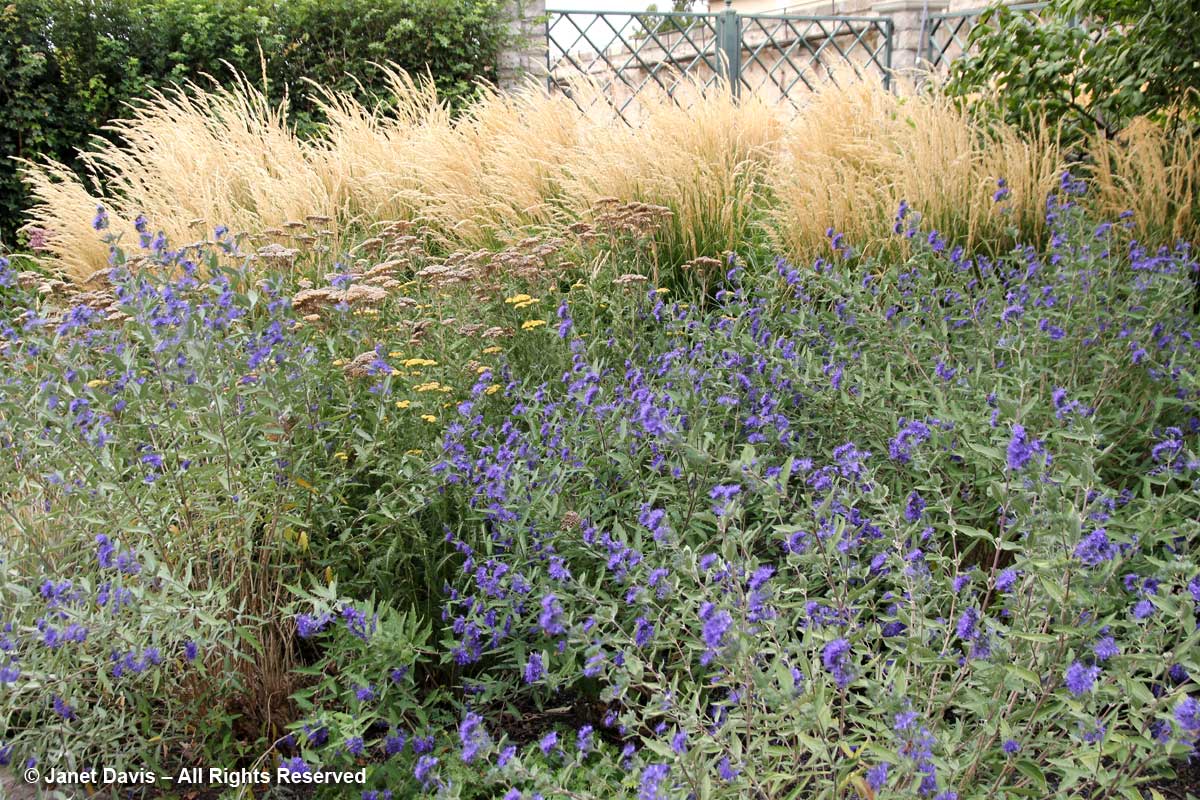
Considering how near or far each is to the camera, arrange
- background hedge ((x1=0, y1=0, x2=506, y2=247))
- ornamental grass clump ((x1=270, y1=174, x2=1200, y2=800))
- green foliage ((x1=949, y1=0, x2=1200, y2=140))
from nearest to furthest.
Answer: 1. ornamental grass clump ((x1=270, y1=174, x2=1200, y2=800))
2. green foliage ((x1=949, y1=0, x2=1200, y2=140))
3. background hedge ((x1=0, y1=0, x2=506, y2=247))

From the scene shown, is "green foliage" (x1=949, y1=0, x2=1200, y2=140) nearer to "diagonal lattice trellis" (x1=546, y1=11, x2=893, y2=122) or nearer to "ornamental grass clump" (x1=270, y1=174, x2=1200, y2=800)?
"ornamental grass clump" (x1=270, y1=174, x2=1200, y2=800)

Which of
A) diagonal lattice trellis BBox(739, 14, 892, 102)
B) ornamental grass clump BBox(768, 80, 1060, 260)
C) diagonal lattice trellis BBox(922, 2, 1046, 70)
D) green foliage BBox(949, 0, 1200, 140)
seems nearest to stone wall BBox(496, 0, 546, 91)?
diagonal lattice trellis BBox(739, 14, 892, 102)

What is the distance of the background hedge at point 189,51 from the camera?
8.52m

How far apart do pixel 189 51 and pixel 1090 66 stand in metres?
7.99

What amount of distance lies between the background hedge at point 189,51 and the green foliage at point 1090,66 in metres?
5.13

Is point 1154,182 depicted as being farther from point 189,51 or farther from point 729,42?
point 189,51

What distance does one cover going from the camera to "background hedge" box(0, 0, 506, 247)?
852cm

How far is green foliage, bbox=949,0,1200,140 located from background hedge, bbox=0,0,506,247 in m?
5.13

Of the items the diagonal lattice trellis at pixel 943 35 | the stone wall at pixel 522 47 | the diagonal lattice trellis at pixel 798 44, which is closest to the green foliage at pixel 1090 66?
the stone wall at pixel 522 47

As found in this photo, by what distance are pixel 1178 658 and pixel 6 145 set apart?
980cm

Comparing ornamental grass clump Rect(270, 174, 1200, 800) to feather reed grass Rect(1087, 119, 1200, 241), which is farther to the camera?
feather reed grass Rect(1087, 119, 1200, 241)

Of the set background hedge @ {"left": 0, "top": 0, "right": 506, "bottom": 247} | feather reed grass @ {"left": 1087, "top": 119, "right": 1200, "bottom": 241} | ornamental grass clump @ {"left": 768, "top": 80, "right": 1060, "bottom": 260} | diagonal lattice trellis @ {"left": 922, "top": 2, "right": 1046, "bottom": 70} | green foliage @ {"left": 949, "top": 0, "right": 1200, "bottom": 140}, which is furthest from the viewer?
diagonal lattice trellis @ {"left": 922, "top": 2, "right": 1046, "bottom": 70}

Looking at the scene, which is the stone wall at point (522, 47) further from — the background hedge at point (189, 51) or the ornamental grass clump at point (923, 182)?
the ornamental grass clump at point (923, 182)

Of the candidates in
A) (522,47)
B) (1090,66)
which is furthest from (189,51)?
(1090,66)
